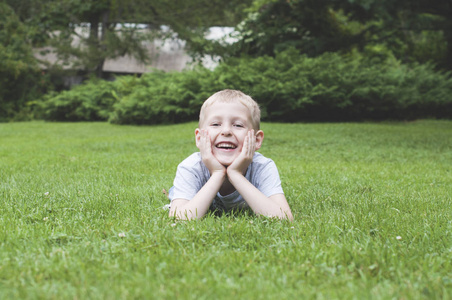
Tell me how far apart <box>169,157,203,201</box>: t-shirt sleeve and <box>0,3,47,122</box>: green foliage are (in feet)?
66.3

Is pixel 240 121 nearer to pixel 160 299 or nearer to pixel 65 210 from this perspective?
pixel 65 210

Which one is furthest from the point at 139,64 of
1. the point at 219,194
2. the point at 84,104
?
the point at 219,194

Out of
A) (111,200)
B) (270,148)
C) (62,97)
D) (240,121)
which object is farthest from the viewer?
(62,97)

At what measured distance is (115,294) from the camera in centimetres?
162

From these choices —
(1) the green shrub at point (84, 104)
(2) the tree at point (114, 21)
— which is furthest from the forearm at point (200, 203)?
(2) the tree at point (114, 21)

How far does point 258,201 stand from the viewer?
2867mm

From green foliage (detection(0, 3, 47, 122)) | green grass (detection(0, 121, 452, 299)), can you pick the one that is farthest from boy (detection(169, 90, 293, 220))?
green foliage (detection(0, 3, 47, 122))

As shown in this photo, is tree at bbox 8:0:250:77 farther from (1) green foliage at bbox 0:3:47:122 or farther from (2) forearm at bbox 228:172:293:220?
(2) forearm at bbox 228:172:293:220

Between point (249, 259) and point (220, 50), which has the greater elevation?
point (220, 50)

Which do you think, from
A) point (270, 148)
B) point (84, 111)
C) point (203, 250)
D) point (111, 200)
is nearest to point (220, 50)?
point (84, 111)

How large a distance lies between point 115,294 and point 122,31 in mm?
24036

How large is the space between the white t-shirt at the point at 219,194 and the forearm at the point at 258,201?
0.62 ft

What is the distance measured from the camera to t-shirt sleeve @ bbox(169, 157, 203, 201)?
304cm

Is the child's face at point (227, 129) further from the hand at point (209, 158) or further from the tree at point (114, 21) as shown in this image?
the tree at point (114, 21)
